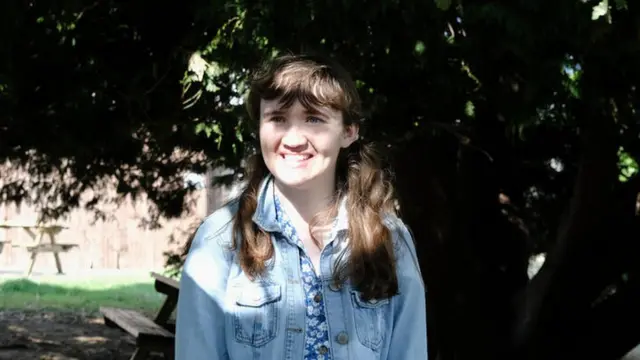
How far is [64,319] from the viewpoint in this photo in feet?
44.3

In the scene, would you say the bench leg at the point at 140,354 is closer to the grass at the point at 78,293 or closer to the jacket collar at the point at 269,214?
the grass at the point at 78,293

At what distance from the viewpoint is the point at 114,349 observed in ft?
36.8

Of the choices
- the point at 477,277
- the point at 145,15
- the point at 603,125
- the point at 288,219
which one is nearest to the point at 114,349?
the point at 477,277

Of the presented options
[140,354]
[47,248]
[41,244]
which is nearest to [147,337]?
[140,354]

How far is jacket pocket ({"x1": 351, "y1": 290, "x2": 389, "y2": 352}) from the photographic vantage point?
2275 mm

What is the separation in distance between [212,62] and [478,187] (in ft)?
11.5

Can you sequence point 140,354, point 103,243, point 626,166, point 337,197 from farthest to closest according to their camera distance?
1. point 103,243
2. point 626,166
3. point 140,354
4. point 337,197

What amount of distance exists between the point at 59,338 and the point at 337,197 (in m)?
10.1

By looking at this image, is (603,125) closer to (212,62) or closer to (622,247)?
(622,247)

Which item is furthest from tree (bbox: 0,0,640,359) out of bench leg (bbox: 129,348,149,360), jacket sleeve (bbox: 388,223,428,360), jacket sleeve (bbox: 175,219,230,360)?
jacket sleeve (bbox: 175,219,230,360)

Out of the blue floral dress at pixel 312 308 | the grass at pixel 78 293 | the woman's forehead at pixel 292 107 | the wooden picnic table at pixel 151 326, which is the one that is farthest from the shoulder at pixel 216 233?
the grass at pixel 78 293

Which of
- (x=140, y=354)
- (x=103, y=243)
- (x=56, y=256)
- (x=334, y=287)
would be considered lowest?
(x=140, y=354)

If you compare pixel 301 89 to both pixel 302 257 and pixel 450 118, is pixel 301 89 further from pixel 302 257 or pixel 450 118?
pixel 450 118

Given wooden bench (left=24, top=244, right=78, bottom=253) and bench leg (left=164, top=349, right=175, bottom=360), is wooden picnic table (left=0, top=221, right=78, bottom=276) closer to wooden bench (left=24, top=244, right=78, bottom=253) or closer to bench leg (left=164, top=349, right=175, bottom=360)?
wooden bench (left=24, top=244, right=78, bottom=253)
